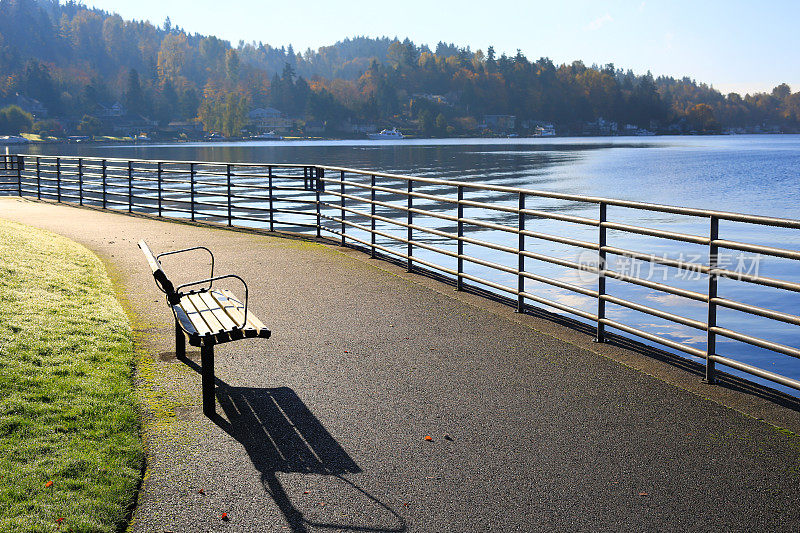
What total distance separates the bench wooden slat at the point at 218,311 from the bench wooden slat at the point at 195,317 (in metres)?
0.12

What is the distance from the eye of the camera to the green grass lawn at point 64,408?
4.54 meters

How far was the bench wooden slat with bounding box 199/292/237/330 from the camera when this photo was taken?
6.14 metres

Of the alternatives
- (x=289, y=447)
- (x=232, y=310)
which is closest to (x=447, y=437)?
(x=289, y=447)

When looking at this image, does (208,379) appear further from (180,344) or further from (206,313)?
(180,344)

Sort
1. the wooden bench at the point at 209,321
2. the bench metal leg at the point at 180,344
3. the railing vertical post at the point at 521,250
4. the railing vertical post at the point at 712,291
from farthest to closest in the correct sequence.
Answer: the railing vertical post at the point at 521,250 → the bench metal leg at the point at 180,344 → the railing vertical post at the point at 712,291 → the wooden bench at the point at 209,321

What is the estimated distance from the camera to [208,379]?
600cm

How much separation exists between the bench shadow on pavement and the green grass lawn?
70 cm

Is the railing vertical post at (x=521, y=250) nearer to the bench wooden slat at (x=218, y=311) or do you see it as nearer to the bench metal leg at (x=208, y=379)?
the bench wooden slat at (x=218, y=311)

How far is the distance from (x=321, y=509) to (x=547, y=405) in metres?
2.32

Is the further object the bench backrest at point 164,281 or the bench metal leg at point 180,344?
the bench metal leg at point 180,344

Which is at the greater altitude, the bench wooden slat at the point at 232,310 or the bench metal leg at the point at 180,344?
the bench wooden slat at the point at 232,310

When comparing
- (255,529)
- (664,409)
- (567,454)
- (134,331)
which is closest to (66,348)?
(134,331)

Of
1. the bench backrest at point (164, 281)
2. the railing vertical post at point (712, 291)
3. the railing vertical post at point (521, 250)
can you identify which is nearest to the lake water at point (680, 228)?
the railing vertical post at point (521, 250)

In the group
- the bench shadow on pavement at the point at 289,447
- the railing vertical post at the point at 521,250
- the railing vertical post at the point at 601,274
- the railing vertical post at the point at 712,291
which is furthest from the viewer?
the railing vertical post at the point at 521,250
